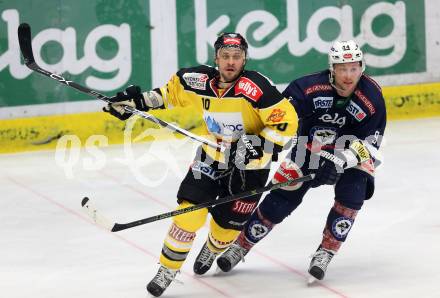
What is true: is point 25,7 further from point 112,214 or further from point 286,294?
point 286,294

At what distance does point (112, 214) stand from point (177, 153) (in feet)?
5.71

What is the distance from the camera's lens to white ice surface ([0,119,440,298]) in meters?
5.28

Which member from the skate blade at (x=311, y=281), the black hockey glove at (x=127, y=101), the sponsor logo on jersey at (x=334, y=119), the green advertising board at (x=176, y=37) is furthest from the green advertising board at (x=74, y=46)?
the skate blade at (x=311, y=281)

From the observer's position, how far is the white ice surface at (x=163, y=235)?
208 inches

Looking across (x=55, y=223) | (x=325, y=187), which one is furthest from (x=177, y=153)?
(x=55, y=223)

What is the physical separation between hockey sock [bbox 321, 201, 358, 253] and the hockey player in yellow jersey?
14.6 inches

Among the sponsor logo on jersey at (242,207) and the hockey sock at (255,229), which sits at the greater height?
the sponsor logo on jersey at (242,207)

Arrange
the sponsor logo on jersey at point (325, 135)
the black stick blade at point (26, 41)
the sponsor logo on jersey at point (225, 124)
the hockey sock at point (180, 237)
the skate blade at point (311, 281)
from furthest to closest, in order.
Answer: the black stick blade at point (26, 41), the sponsor logo on jersey at point (325, 135), the skate blade at point (311, 281), the sponsor logo on jersey at point (225, 124), the hockey sock at point (180, 237)

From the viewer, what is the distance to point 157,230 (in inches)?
253

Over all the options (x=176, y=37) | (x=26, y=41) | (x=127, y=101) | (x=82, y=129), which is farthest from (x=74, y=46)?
(x=127, y=101)

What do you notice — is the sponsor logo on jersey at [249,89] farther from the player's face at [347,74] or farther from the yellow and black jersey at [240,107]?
the player's face at [347,74]

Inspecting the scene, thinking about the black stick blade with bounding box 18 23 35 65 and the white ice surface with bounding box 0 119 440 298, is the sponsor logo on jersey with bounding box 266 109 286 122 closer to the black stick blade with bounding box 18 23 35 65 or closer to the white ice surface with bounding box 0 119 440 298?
the white ice surface with bounding box 0 119 440 298

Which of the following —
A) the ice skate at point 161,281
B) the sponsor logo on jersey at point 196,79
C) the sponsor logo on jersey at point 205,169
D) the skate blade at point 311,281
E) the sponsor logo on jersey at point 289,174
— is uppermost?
the sponsor logo on jersey at point 196,79

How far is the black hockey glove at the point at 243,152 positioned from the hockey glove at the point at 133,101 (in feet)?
1.52
